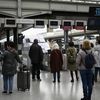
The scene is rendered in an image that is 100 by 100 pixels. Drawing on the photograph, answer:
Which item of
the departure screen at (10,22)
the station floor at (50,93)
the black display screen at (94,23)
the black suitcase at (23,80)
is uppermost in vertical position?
the departure screen at (10,22)

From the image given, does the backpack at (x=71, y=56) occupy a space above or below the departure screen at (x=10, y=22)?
below

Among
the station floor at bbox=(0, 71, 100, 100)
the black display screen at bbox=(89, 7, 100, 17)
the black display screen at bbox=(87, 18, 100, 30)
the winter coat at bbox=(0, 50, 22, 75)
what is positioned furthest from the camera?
the black display screen at bbox=(89, 7, 100, 17)

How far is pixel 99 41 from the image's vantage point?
17.0 metres

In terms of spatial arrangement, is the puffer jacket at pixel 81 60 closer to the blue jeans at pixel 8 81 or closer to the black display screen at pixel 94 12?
the black display screen at pixel 94 12

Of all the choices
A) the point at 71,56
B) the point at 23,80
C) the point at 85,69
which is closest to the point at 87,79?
the point at 85,69

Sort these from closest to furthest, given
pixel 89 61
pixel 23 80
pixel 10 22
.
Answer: pixel 89 61, pixel 23 80, pixel 10 22

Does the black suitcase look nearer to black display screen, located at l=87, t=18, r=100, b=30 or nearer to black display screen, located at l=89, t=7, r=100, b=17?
black display screen, located at l=87, t=18, r=100, b=30

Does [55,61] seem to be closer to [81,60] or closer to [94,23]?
[94,23]

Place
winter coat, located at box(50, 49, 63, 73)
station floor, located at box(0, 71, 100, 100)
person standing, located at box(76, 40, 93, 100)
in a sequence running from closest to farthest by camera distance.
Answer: person standing, located at box(76, 40, 93, 100), station floor, located at box(0, 71, 100, 100), winter coat, located at box(50, 49, 63, 73)

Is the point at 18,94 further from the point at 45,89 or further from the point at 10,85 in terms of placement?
the point at 45,89

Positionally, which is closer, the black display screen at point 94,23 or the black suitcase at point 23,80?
the black display screen at point 94,23

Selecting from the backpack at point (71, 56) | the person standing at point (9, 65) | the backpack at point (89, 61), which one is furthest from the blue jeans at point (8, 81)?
the backpack at point (71, 56)

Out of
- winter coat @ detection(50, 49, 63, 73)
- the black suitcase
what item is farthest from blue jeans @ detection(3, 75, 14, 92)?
winter coat @ detection(50, 49, 63, 73)

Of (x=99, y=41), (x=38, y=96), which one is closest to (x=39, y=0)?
(x=99, y=41)
